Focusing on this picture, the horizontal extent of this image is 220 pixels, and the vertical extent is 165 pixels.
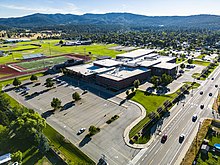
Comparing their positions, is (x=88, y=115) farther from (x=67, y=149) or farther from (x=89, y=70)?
(x=89, y=70)

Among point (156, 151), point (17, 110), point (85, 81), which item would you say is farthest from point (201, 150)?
point (85, 81)

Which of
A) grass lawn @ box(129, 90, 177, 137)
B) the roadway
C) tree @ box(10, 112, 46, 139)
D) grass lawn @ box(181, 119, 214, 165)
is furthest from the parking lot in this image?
grass lawn @ box(181, 119, 214, 165)

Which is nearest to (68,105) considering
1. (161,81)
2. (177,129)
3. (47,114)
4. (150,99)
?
(47,114)

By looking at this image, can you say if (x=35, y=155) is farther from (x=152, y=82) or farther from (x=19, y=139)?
(x=152, y=82)

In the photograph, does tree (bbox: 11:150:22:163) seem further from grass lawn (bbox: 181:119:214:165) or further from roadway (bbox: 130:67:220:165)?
grass lawn (bbox: 181:119:214:165)

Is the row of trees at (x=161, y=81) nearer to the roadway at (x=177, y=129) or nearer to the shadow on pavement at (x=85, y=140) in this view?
the roadway at (x=177, y=129)

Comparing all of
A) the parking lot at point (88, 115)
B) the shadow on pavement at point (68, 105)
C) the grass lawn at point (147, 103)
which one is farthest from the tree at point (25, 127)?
the grass lawn at point (147, 103)
